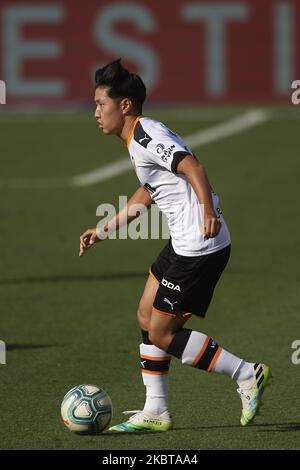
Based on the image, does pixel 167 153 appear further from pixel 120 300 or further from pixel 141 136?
pixel 120 300

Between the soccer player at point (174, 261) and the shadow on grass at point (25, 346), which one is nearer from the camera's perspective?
the soccer player at point (174, 261)

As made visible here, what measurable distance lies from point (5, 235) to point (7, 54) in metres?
13.8

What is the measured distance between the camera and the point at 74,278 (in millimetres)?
14898

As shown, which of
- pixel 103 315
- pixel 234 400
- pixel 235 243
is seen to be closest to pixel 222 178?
pixel 235 243

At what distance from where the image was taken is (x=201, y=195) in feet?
24.9

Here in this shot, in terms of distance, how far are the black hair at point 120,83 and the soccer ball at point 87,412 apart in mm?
1893

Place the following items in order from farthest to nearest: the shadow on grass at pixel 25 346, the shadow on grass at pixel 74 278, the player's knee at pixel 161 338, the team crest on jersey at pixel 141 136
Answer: the shadow on grass at pixel 74 278, the shadow on grass at pixel 25 346, the player's knee at pixel 161 338, the team crest on jersey at pixel 141 136

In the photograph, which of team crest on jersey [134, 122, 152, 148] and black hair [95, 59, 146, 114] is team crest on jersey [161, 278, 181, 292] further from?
black hair [95, 59, 146, 114]

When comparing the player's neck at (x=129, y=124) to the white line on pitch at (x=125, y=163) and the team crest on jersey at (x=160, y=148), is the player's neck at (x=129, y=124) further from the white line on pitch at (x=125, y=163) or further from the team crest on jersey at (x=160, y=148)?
the white line on pitch at (x=125, y=163)

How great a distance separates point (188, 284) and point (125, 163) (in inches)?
729

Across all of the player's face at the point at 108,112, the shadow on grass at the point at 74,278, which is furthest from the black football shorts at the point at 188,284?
the shadow on grass at the point at 74,278

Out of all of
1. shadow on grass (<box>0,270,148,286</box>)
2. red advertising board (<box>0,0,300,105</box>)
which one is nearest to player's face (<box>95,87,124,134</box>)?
shadow on grass (<box>0,270,148,286</box>)

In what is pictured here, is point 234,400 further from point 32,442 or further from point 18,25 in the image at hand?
point 18,25

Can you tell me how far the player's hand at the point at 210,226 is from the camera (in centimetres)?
757
